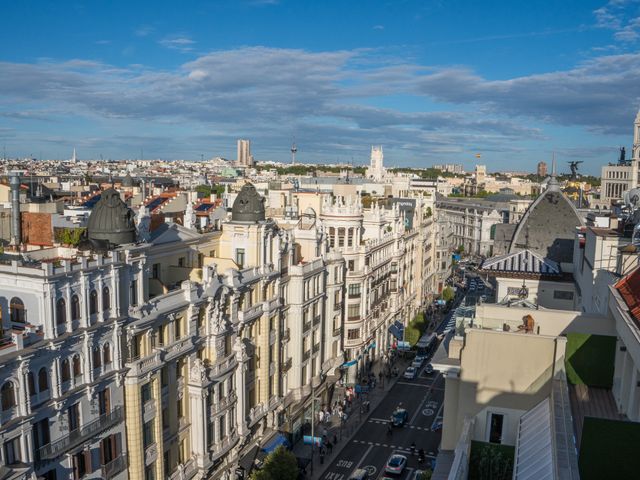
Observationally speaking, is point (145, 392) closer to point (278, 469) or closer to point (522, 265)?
point (278, 469)

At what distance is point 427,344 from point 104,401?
60034mm

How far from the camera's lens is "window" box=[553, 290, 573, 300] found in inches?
1727

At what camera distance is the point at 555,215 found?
60656 millimetres

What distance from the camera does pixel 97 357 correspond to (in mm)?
33812

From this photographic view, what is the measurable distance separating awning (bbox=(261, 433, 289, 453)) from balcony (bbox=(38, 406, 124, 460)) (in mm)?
19139

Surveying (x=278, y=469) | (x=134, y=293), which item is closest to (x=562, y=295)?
(x=278, y=469)

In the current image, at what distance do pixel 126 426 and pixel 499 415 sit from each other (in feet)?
80.8

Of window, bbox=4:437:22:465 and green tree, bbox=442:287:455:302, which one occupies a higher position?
window, bbox=4:437:22:465

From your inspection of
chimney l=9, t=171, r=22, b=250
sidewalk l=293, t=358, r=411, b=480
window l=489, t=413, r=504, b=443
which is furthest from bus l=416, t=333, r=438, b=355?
window l=489, t=413, r=504, b=443

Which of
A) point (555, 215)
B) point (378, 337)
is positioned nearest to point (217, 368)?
point (555, 215)

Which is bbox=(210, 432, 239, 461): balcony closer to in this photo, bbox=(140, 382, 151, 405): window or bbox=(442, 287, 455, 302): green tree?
bbox=(140, 382, 151, 405): window

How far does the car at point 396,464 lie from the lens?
52.0m

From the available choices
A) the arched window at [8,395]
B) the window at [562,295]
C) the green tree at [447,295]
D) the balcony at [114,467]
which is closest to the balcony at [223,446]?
the balcony at [114,467]

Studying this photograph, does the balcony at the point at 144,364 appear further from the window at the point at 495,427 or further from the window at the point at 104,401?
the window at the point at 495,427
